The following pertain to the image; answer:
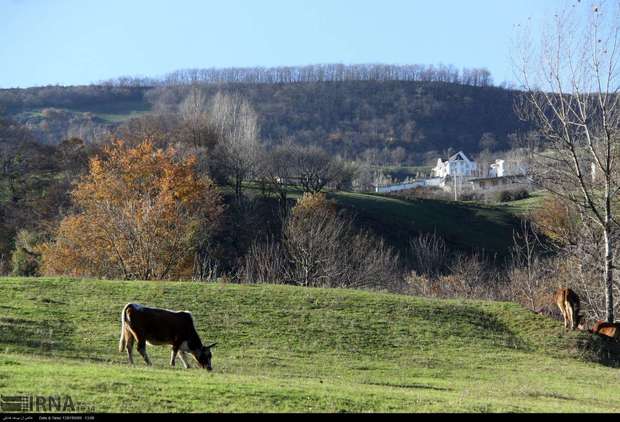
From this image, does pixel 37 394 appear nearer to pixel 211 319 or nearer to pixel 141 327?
pixel 141 327

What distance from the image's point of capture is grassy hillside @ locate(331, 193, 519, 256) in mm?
85938

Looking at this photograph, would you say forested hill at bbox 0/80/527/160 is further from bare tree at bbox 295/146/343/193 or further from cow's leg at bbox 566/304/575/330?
cow's leg at bbox 566/304/575/330

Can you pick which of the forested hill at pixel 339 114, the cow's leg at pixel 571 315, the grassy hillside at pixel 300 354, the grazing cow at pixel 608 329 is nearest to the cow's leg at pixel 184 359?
the grassy hillside at pixel 300 354

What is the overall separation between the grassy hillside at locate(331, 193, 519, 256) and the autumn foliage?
23.6 meters

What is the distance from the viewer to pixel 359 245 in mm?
58000

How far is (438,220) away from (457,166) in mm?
59714

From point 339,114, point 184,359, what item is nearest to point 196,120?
point 184,359

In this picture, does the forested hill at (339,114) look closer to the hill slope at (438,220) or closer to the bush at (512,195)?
the bush at (512,195)

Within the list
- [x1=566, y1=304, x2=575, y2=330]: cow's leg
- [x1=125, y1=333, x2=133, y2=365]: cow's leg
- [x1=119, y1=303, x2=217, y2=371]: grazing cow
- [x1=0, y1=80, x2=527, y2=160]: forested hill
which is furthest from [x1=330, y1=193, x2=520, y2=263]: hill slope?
[x1=0, y1=80, x2=527, y2=160]: forested hill

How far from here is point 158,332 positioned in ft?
54.4

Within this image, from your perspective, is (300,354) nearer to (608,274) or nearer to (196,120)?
(608,274)

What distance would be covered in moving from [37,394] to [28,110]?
6357 inches

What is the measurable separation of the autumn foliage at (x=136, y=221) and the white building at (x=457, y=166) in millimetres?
81915
